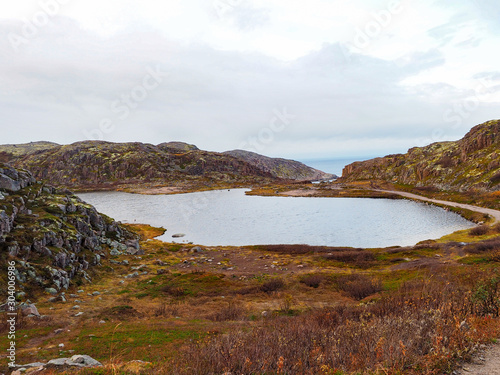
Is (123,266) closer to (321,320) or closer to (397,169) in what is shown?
(321,320)

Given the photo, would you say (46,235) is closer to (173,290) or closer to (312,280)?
(173,290)

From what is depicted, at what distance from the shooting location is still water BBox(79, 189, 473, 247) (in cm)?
5984

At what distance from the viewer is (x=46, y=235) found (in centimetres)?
3038

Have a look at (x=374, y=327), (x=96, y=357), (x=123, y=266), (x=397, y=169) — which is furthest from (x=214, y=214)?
(x=397, y=169)

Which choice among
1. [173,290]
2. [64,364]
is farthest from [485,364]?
[173,290]

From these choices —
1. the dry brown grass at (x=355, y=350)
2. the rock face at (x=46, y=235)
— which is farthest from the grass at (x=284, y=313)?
the rock face at (x=46, y=235)

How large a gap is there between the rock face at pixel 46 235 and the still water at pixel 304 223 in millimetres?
22822

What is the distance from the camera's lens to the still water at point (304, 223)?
59.8m

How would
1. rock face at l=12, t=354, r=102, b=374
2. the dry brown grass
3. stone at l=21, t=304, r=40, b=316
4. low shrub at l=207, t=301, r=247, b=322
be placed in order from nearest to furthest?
the dry brown grass, rock face at l=12, t=354, r=102, b=374, stone at l=21, t=304, r=40, b=316, low shrub at l=207, t=301, r=247, b=322

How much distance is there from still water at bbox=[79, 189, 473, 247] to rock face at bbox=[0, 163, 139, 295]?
2282 cm

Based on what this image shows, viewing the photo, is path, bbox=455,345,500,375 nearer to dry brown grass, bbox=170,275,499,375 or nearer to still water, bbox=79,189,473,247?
dry brown grass, bbox=170,275,499,375

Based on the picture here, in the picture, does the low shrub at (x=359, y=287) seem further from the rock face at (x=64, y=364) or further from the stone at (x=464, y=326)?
the rock face at (x=64, y=364)

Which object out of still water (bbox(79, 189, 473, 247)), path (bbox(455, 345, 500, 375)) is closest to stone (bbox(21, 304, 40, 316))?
path (bbox(455, 345, 500, 375))

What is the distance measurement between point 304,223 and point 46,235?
59.2m
